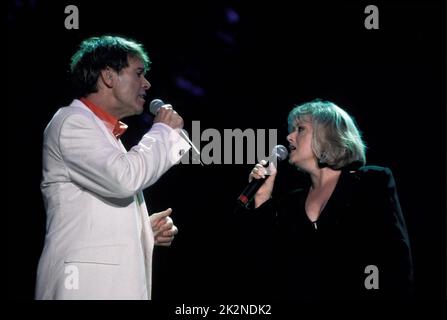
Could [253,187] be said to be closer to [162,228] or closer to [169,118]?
[162,228]

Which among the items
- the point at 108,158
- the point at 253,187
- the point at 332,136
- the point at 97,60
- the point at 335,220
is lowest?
the point at 335,220

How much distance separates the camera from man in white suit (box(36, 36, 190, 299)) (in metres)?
1.52

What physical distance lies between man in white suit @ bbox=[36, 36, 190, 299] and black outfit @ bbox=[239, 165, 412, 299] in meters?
0.79

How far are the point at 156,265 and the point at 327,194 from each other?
45.1 inches

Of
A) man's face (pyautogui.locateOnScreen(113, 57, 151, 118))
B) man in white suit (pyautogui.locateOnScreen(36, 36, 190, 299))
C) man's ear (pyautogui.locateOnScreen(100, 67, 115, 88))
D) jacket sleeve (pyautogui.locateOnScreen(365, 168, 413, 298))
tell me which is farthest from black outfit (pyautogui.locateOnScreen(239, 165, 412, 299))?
man's ear (pyautogui.locateOnScreen(100, 67, 115, 88))

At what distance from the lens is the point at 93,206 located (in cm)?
160

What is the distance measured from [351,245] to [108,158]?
116cm

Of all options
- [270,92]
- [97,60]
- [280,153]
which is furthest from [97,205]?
[270,92]

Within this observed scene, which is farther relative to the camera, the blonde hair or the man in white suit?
the blonde hair

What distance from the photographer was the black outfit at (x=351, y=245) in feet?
6.74

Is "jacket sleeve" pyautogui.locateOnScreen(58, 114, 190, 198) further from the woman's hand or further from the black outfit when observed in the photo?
the black outfit

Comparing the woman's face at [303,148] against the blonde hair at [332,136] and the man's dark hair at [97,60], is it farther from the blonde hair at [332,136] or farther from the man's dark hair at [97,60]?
the man's dark hair at [97,60]

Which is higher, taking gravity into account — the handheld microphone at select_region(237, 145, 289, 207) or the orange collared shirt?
the orange collared shirt

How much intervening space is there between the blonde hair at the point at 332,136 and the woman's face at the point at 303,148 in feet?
0.07
